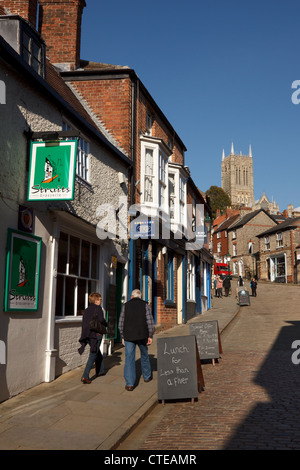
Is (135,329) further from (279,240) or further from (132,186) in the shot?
(279,240)

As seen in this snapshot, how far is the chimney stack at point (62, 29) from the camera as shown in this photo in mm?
14922

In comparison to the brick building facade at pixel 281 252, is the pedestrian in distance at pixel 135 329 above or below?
below

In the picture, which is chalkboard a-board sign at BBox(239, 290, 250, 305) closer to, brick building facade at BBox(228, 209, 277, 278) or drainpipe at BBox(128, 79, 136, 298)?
drainpipe at BBox(128, 79, 136, 298)

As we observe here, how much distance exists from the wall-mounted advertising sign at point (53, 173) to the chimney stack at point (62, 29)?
8.43m

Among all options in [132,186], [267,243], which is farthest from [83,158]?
[267,243]

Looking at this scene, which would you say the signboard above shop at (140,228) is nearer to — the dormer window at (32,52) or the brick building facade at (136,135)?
the brick building facade at (136,135)

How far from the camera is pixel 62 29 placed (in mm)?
15055

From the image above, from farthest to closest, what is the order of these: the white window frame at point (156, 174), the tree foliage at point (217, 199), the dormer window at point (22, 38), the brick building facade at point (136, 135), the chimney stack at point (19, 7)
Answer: the tree foliage at point (217, 199) → the white window frame at point (156, 174) → the brick building facade at point (136, 135) → the chimney stack at point (19, 7) → the dormer window at point (22, 38)

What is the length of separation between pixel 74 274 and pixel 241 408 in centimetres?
473

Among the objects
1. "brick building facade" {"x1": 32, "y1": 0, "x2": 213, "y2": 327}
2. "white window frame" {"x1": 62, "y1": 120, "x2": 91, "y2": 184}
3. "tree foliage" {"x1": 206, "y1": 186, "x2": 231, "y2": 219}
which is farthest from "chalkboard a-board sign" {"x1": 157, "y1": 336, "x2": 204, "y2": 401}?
"tree foliage" {"x1": 206, "y1": 186, "x2": 231, "y2": 219}

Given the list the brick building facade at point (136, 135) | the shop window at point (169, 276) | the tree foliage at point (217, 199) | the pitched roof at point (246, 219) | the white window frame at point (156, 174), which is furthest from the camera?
the tree foliage at point (217, 199)

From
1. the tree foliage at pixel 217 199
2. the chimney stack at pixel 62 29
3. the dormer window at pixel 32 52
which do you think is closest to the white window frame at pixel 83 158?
the dormer window at pixel 32 52

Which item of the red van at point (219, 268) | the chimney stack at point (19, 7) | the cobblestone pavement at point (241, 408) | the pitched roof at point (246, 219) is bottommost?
the cobblestone pavement at point (241, 408)

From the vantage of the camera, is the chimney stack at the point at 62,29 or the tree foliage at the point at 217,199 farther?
the tree foliage at the point at 217,199
